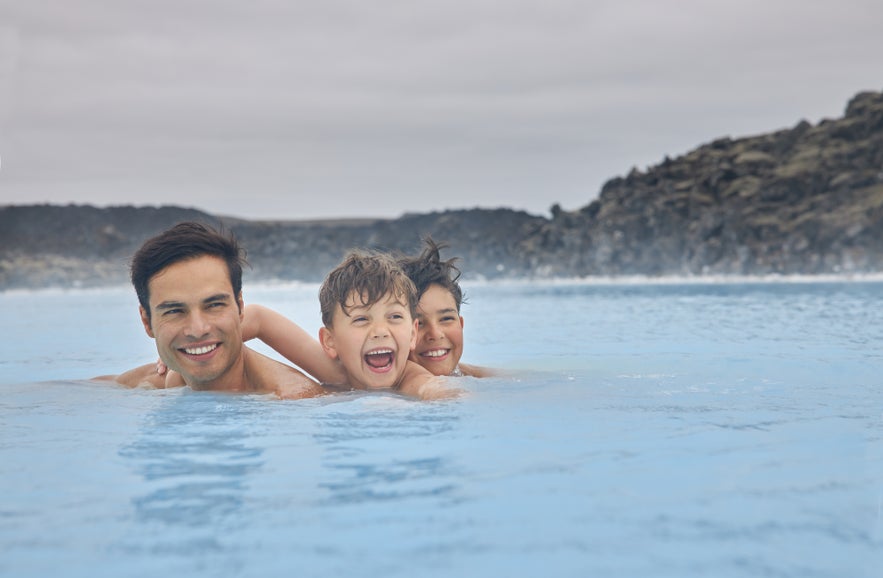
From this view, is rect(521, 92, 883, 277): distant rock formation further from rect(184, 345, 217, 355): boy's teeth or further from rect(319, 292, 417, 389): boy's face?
rect(184, 345, 217, 355): boy's teeth

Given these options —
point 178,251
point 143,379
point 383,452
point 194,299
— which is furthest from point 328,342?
point 143,379

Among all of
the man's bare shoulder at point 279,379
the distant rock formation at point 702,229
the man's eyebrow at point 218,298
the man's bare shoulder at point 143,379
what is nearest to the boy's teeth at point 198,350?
the man's eyebrow at point 218,298

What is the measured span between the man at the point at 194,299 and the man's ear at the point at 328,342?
261 mm

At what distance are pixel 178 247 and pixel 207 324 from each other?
50 centimetres

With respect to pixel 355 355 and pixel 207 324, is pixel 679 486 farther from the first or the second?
pixel 207 324

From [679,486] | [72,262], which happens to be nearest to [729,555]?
[679,486]

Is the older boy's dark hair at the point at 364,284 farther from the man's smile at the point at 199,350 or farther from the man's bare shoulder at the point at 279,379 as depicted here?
the man's smile at the point at 199,350

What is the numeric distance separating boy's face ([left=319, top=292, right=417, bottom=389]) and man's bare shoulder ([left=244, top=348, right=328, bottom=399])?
0.31 meters

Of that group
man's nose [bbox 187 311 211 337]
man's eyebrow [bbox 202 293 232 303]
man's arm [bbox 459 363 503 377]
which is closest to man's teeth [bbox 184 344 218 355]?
man's nose [bbox 187 311 211 337]

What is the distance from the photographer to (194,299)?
489 centimetres

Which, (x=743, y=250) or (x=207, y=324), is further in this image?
(x=743, y=250)

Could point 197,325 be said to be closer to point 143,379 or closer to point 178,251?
point 178,251

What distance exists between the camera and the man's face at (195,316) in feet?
16.0

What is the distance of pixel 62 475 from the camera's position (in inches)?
135
